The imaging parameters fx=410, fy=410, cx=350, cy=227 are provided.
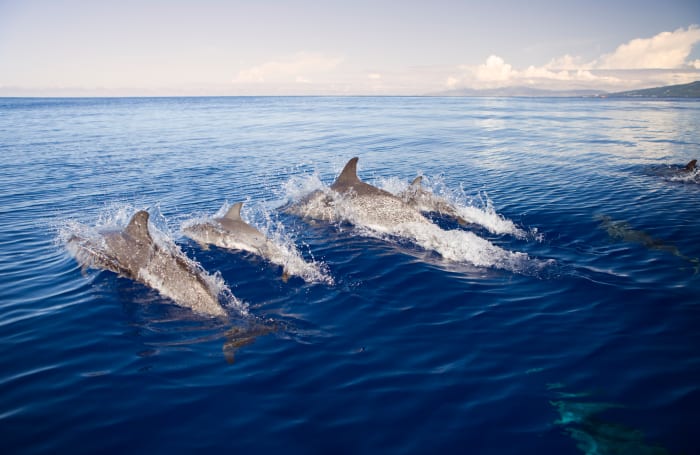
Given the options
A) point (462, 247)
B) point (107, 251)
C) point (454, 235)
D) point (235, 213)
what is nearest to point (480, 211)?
point (454, 235)

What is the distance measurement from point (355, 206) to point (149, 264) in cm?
695

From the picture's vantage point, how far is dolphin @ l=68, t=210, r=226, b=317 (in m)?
8.18

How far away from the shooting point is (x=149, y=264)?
9.05 meters

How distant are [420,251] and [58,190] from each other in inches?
658

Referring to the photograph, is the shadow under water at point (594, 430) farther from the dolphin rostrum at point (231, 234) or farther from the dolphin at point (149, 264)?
the dolphin rostrum at point (231, 234)

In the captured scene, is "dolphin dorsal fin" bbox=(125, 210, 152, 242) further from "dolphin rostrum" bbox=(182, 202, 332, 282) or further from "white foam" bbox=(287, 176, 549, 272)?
"white foam" bbox=(287, 176, 549, 272)

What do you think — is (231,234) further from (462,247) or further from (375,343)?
(462,247)

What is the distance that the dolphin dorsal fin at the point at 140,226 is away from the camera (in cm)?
945

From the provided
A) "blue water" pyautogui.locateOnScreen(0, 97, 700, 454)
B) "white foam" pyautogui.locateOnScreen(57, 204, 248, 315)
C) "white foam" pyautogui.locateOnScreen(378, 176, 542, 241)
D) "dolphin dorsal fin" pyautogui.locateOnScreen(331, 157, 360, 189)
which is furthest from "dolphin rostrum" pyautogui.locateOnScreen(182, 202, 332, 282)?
"white foam" pyautogui.locateOnScreen(378, 176, 542, 241)

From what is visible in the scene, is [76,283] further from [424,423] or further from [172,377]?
[424,423]

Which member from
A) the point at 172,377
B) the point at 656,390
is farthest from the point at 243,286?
the point at 656,390

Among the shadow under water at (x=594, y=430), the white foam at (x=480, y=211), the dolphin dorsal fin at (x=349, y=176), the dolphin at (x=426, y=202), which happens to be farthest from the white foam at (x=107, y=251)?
the white foam at (x=480, y=211)

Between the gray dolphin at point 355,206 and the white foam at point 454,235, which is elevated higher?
the gray dolphin at point 355,206

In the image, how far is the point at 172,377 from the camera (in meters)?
6.18
